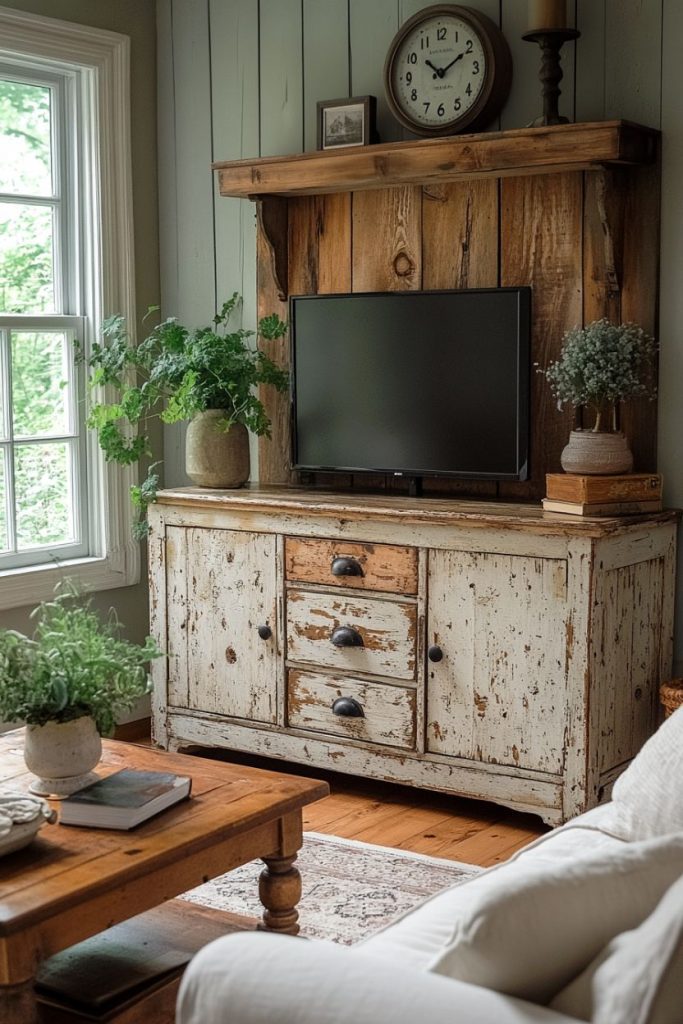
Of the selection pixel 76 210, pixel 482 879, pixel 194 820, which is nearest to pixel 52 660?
pixel 194 820

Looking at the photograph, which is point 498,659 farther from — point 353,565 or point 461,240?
point 461,240

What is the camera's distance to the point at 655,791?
1.91 m

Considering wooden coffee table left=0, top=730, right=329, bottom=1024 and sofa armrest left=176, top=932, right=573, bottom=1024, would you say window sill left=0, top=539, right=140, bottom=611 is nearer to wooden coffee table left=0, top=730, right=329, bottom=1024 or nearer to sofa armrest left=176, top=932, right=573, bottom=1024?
wooden coffee table left=0, top=730, right=329, bottom=1024

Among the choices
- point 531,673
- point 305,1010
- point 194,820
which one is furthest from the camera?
point 531,673

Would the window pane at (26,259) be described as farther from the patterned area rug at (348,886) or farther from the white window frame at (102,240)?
the patterned area rug at (348,886)

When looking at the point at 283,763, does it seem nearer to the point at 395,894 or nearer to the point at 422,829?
the point at 422,829

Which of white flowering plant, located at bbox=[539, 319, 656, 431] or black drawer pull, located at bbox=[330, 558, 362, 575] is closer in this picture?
white flowering plant, located at bbox=[539, 319, 656, 431]

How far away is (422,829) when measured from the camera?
3.57 metres

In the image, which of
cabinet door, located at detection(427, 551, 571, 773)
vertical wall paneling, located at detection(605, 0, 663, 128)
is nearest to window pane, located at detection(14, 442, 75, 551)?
cabinet door, located at detection(427, 551, 571, 773)

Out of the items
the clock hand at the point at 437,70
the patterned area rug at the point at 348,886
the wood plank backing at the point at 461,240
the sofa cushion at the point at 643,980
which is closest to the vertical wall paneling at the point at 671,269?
the wood plank backing at the point at 461,240

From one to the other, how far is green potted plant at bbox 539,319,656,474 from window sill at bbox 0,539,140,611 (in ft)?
5.04

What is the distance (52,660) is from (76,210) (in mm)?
2324

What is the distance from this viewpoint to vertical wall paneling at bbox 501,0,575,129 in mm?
3699

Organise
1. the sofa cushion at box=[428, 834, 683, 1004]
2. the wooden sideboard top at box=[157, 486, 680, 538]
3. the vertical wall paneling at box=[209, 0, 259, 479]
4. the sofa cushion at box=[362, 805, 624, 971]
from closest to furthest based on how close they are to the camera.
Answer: the sofa cushion at box=[428, 834, 683, 1004] → the sofa cushion at box=[362, 805, 624, 971] → the wooden sideboard top at box=[157, 486, 680, 538] → the vertical wall paneling at box=[209, 0, 259, 479]
